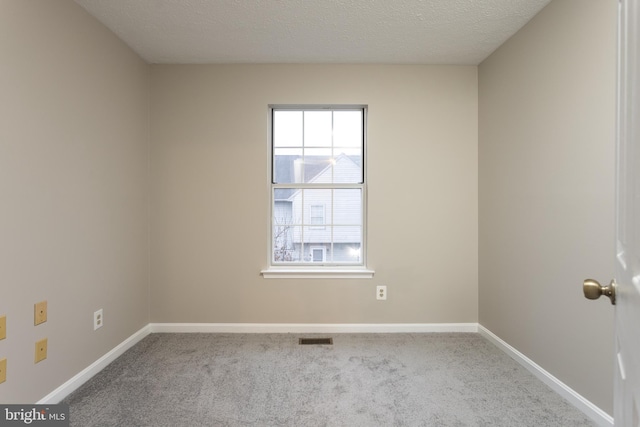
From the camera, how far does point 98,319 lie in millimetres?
2279

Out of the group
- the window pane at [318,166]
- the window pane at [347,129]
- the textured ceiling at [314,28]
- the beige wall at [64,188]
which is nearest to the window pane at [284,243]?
the window pane at [318,166]

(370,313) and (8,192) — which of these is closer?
(8,192)

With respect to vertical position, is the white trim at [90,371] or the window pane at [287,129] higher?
the window pane at [287,129]

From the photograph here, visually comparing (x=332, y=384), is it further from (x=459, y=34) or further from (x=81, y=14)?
(x=81, y=14)

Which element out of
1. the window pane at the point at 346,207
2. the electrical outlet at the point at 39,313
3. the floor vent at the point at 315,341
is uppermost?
the window pane at the point at 346,207

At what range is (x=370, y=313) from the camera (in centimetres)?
299

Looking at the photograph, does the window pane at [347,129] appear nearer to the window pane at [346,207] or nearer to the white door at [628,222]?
the window pane at [346,207]

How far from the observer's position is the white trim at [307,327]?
295cm

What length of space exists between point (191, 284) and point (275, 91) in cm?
197

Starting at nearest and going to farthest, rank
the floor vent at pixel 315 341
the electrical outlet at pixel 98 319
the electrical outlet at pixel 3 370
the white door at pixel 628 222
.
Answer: the white door at pixel 628 222, the electrical outlet at pixel 3 370, the electrical outlet at pixel 98 319, the floor vent at pixel 315 341

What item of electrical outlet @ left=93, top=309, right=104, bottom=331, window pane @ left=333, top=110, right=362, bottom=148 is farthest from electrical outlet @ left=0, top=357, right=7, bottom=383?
window pane @ left=333, top=110, right=362, bottom=148

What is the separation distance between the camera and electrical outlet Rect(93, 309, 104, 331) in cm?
224

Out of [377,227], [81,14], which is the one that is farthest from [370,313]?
[81,14]

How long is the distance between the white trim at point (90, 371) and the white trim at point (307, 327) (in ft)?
0.87
